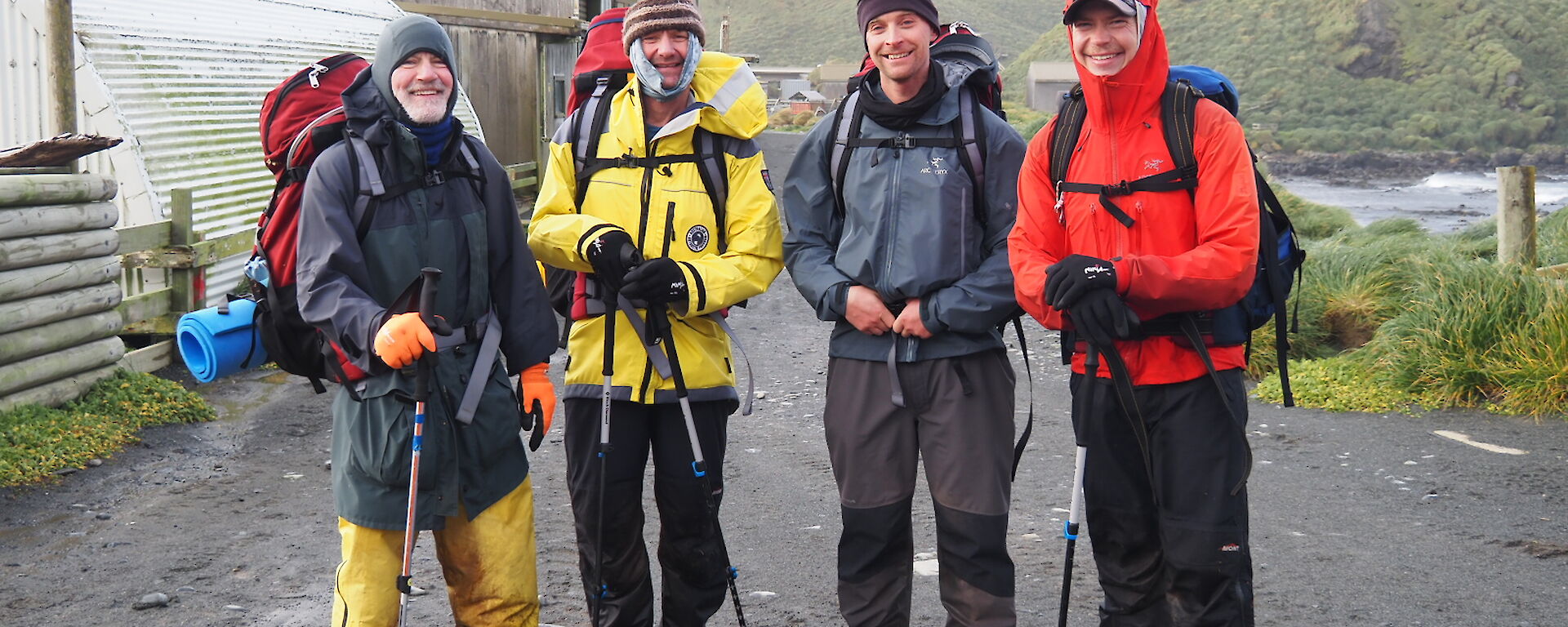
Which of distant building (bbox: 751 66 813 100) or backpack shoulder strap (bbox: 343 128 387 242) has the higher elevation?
distant building (bbox: 751 66 813 100)

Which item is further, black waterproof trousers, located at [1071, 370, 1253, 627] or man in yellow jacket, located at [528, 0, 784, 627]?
man in yellow jacket, located at [528, 0, 784, 627]

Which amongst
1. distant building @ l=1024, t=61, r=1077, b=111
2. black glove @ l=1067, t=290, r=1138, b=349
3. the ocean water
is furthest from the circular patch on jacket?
distant building @ l=1024, t=61, r=1077, b=111

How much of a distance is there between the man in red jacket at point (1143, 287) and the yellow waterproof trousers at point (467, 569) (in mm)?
1641

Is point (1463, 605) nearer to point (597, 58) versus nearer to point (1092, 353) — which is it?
point (1092, 353)

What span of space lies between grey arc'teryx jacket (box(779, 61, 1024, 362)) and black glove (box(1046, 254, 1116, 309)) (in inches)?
12.4

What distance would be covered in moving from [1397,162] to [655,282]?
2664 inches

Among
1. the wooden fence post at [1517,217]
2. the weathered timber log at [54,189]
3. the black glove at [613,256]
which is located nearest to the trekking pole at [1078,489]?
the black glove at [613,256]

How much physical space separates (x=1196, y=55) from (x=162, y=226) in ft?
255

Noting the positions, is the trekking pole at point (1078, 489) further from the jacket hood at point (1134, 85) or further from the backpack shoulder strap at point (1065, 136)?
the jacket hood at point (1134, 85)

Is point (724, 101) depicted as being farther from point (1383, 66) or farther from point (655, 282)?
point (1383, 66)

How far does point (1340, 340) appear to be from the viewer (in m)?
10.4

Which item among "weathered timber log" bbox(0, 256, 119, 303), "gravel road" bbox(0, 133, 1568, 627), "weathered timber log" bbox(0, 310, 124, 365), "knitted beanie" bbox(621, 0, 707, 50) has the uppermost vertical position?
"knitted beanie" bbox(621, 0, 707, 50)

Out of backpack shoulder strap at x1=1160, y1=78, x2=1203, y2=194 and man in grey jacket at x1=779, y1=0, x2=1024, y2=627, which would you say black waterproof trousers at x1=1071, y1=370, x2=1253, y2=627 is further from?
backpack shoulder strap at x1=1160, y1=78, x2=1203, y2=194

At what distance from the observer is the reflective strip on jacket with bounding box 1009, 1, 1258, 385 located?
12.2 ft
